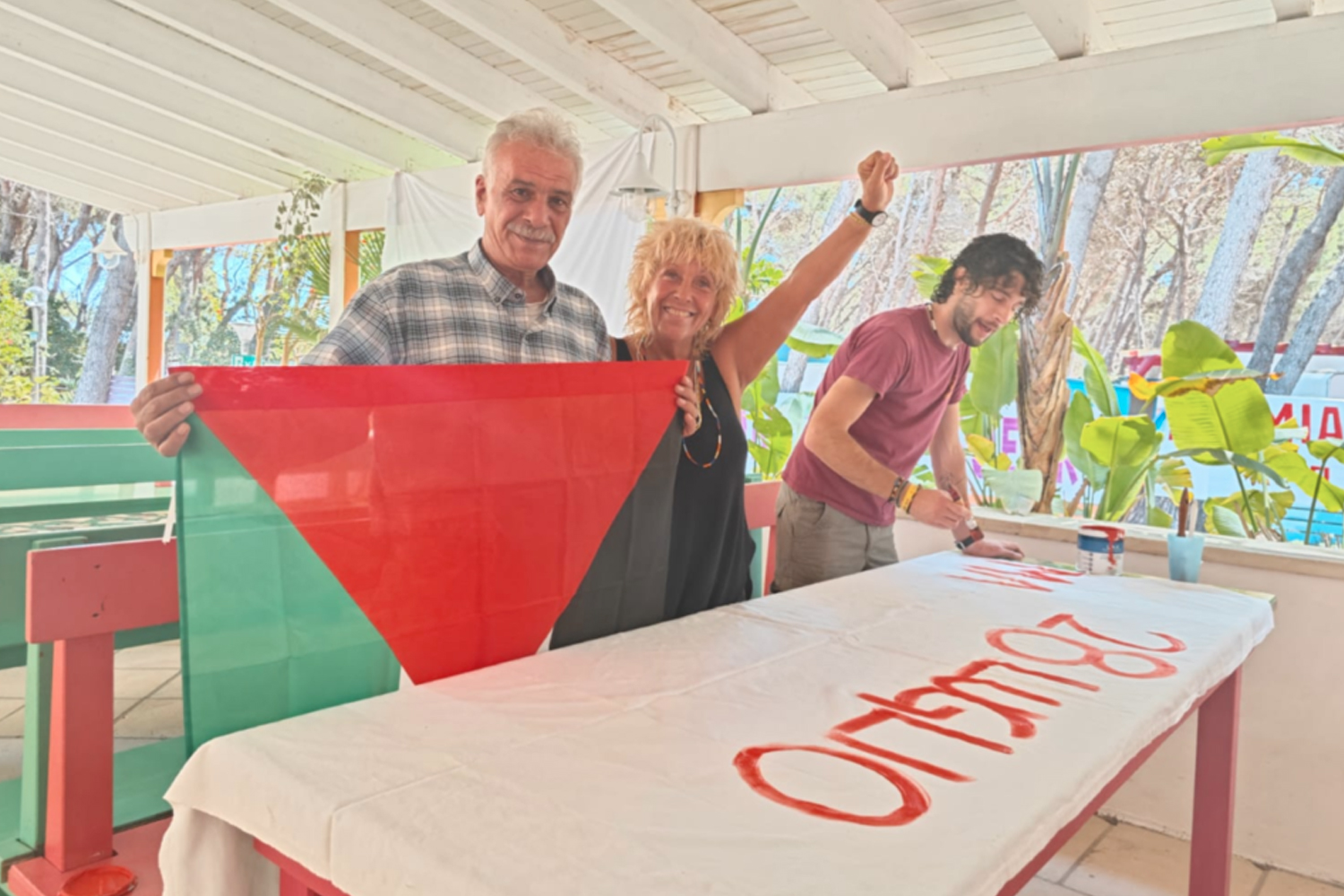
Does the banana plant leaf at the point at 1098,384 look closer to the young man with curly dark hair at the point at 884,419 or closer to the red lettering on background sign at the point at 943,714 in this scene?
the young man with curly dark hair at the point at 884,419

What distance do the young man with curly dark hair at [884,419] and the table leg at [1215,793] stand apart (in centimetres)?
74

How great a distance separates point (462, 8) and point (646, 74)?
1077 millimetres

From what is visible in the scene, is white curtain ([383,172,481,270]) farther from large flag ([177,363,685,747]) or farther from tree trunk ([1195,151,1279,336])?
tree trunk ([1195,151,1279,336])

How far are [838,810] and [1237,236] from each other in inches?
353

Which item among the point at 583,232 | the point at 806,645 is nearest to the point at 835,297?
the point at 583,232

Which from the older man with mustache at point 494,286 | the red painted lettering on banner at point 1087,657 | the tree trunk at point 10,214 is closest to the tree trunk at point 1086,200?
the red painted lettering on banner at point 1087,657

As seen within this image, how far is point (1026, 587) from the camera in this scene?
2283 millimetres

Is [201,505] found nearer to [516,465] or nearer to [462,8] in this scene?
[516,465]

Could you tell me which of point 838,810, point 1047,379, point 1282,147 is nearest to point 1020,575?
point 838,810

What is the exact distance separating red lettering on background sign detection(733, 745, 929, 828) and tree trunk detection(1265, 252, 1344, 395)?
7.09 meters

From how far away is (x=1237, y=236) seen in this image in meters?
8.20

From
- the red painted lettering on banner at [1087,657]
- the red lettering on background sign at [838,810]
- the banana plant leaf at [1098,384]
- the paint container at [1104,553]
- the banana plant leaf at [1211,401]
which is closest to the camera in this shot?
the red lettering on background sign at [838,810]

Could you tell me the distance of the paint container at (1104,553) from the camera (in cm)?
261

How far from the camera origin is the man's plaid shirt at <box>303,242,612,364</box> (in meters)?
1.83
